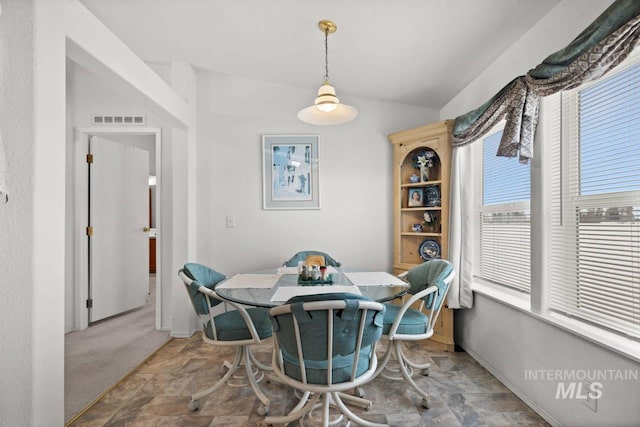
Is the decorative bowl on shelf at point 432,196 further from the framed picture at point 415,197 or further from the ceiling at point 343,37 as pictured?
the ceiling at point 343,37

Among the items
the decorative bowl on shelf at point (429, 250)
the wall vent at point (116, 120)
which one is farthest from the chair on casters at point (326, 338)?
the wall vent at point (116, 120)

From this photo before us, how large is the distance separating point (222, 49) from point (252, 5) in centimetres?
82

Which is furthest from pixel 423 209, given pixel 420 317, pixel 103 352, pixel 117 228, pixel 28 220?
pixel 117 228

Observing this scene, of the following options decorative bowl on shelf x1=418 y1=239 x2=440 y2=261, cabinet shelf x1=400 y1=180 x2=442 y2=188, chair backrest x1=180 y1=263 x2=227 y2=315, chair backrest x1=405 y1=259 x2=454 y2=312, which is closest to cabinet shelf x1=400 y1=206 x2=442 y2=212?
cabinet shelf x1=400 y1=180 x2=442 y2=188

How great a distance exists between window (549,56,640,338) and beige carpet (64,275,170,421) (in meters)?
2.94

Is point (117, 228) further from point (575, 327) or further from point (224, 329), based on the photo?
point (575, 327)

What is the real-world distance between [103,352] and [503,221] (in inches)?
136

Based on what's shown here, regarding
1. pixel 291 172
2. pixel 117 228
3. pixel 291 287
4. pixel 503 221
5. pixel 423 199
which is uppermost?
pixel 291 172

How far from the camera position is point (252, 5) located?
7.19ft

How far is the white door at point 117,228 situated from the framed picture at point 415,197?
3317mm

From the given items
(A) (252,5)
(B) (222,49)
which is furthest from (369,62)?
(B) (222,49)

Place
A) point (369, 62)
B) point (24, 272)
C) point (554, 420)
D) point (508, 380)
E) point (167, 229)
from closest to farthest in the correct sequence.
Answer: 1. point (24, 272)
2. point (554, 420)
3. point (508, 380)
4. point (369, 62)
5. point (167, 229)

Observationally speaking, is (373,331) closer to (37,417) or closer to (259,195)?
(37,417)

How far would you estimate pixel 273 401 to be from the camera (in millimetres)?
2033
